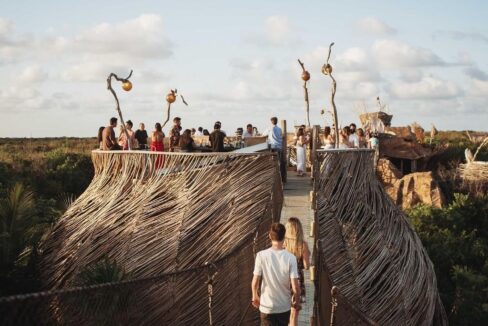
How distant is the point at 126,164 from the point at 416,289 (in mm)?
6195

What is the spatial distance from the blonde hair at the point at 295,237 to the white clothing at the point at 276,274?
383 mm

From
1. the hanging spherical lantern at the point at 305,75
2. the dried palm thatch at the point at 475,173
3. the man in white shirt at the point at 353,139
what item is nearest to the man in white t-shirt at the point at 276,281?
the man in white shirt at the point at 353,139

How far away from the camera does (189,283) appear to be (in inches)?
309

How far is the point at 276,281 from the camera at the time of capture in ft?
19.1

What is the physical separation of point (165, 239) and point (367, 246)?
381 cm

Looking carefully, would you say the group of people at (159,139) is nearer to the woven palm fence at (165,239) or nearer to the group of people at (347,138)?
→ the woven palm fence at (165,239)

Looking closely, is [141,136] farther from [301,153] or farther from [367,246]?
[367,246]

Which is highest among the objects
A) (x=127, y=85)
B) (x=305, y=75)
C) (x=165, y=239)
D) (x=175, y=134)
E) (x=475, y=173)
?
(x=305, y=75)

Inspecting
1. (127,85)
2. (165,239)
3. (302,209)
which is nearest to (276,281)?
(165,239)

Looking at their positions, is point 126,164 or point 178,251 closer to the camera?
point 178,251

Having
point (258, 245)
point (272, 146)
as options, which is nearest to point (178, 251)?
point (258, 245)

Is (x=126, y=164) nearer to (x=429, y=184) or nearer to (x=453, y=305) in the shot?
(x=453, y=305)

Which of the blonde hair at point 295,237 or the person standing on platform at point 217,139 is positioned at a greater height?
the person standing on platform at point 217,139

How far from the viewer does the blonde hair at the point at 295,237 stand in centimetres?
620
